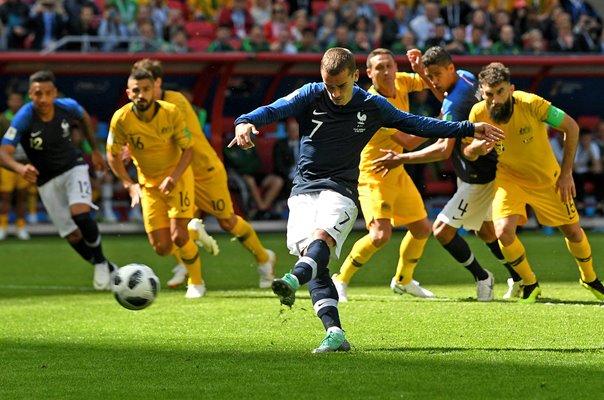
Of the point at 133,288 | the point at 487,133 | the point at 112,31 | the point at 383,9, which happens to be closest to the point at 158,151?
the point at 133,288

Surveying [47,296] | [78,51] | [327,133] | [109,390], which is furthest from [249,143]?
[78,51]

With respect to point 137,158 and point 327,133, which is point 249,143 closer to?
point 327,133

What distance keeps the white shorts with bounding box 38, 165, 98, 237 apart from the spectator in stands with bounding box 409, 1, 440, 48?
1095 cm

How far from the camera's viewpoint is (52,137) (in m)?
13.2

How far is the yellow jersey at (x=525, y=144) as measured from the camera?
10.1m

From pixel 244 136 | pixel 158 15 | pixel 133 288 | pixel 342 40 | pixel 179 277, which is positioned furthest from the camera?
pixel 158 15

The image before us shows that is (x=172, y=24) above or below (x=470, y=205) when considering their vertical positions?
below

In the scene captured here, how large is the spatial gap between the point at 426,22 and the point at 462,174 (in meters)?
12.5

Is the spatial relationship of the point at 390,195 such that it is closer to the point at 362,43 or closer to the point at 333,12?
the point at 362,43

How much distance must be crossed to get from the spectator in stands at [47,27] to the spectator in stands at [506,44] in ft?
23.9

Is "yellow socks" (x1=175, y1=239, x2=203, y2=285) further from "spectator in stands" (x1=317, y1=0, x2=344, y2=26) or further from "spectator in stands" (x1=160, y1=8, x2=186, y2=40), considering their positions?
"spectator in stands" (x1=317, y1=0, x2=344, y2=26)

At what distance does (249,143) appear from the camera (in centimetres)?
724

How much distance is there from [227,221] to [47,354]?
4.78 meters

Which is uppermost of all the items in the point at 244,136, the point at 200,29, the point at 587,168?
the point at 244,136
